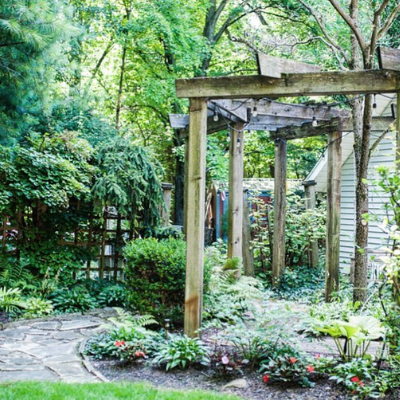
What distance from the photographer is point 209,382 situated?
414cm

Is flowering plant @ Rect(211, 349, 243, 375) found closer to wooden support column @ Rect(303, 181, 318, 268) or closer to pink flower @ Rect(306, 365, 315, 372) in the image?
pink flower @ Rect(306, 365, 315, 372)

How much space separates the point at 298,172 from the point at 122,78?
24.6ft

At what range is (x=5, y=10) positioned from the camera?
235 inches

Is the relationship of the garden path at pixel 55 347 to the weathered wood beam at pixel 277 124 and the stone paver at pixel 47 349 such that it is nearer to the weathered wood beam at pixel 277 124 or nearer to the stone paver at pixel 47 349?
the stone paver at pixel 47 349

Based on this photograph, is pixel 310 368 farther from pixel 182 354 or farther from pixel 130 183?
pixel 130 183

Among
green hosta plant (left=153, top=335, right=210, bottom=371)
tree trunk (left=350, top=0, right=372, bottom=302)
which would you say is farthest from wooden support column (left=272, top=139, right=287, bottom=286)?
green hosta plant (left=153, top=335, right=210, bottom=371)

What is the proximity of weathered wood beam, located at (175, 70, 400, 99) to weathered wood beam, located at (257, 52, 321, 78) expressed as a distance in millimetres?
75

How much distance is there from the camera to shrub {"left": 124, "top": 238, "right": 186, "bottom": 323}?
18.9ft

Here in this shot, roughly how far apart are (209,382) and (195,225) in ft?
5.01

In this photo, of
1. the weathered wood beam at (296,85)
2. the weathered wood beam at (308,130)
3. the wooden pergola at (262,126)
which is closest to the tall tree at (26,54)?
the wooden pergola at (262,126)

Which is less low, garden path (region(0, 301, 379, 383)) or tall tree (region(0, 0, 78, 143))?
tall tree (region(0, 0, 78, 143))

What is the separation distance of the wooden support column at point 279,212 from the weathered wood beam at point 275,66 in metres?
4.19

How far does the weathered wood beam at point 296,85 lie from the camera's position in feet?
15.0

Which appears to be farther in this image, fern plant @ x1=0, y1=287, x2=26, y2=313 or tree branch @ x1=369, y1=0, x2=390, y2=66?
fern plant @ x1=0, y1=287, x2=26, y2=313
